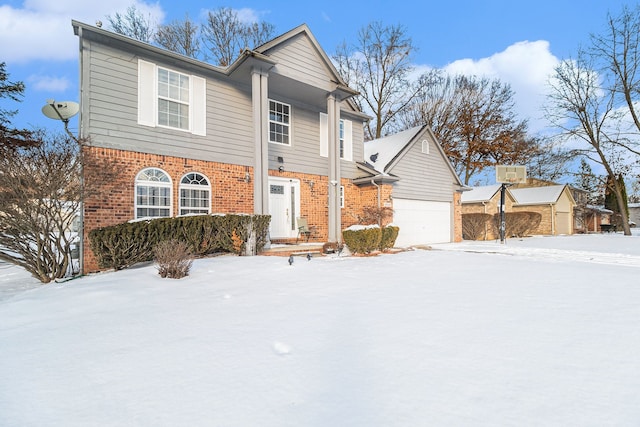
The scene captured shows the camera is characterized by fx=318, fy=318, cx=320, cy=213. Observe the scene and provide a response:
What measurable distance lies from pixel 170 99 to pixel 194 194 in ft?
8.92

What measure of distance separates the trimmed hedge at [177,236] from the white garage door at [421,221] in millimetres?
7312

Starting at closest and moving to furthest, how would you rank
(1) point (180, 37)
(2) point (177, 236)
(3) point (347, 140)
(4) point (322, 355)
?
(4) point (322, 355), (2) point (177, 236), (3) point (347, 140), (1) point (180, 37)

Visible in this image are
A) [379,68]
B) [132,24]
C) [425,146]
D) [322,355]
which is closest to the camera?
[322,355]

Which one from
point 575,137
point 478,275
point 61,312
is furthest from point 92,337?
point 575,137

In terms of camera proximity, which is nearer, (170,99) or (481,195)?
(170,99)

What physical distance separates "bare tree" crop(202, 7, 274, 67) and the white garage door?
1550 cm

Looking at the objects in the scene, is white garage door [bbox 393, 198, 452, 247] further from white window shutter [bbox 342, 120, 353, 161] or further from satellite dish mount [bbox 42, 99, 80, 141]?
satellite dish mount [bbox 42, 99, 80, 141]

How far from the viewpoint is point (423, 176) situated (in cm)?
1509

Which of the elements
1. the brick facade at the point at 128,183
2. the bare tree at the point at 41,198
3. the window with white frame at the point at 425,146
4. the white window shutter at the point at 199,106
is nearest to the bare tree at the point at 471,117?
the window with white frame at the point at 425,146

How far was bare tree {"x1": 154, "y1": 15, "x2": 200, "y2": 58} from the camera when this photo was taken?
20.5m

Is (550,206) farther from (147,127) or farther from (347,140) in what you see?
(147,127)

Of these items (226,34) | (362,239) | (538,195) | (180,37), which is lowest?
(362,239)

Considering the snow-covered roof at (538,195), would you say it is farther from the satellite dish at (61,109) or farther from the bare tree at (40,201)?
the bare tree at (40,201)

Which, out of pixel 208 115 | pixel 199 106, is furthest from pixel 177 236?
pixel 199 106
